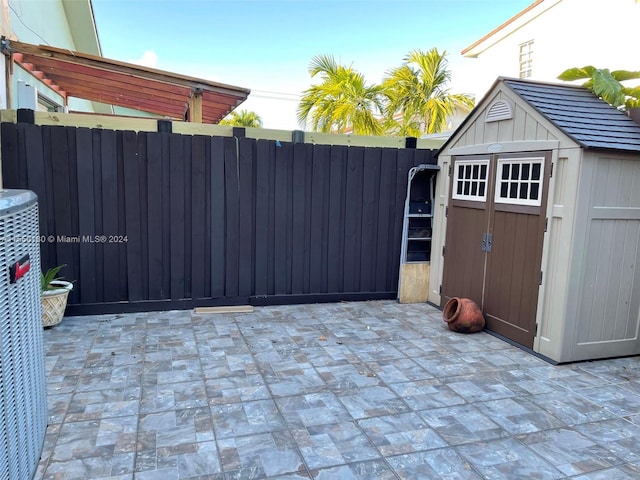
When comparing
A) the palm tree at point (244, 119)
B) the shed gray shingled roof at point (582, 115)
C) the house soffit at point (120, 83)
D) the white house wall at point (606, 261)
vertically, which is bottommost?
the white house wall at point (606, 261)

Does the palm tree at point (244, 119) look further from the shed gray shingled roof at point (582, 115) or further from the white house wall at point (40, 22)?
the shed gray shingled roof at point (582, 115)

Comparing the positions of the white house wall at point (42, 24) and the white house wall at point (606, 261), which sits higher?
the white house wall at point (42, 24)

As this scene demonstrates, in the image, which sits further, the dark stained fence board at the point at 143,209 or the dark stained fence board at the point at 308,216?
the dark stained fence board at the point at 308,216

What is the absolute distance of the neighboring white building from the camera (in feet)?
30.9

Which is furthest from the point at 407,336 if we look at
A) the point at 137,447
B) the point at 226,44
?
the point at 226,44

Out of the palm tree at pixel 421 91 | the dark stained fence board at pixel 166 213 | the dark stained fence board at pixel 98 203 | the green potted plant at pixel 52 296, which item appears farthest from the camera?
the palm tree at pixel 421 91

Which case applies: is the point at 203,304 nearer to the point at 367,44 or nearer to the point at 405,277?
the point at 405,277

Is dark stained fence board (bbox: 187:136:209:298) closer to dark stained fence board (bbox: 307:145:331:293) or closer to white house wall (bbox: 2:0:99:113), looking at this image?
dark stained fence board (bbox: 307:145:331:293)

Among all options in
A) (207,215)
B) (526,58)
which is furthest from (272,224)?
(526,58)

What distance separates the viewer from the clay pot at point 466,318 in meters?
4.50

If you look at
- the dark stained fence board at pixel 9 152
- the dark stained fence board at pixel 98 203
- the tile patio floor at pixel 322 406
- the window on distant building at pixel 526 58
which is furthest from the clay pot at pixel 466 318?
the window on distant building at pixel 526 58

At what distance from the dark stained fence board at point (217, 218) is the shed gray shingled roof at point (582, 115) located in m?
3.01

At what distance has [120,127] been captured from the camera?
4672 millimetres

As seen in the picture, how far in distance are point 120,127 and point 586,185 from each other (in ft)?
14.4
